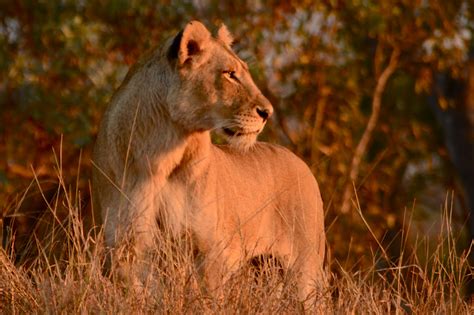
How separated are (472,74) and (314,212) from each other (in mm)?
6448

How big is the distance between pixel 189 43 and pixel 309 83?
19.4 feet

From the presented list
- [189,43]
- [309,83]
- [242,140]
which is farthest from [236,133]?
[309,83]

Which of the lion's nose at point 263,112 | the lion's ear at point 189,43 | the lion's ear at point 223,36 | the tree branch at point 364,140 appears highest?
the lion's ear at point 189,43

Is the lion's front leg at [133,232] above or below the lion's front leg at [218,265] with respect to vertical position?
above

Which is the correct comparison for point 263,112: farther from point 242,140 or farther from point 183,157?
point 183,157

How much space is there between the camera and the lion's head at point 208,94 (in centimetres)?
598

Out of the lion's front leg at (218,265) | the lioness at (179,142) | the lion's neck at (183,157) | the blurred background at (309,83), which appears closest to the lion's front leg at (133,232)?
the lioness at (179,142)

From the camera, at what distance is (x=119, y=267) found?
5.44 metres

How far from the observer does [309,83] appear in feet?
39.1

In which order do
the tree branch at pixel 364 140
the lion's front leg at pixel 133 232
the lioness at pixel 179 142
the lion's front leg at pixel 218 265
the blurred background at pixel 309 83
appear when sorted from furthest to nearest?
the tree branch at pixel 364 140
the blurred background at pixel 309 83
the lioness at pixel 179 142
the lion's front leg at pixel 218 265
the lion's front leg at pixel 133 232

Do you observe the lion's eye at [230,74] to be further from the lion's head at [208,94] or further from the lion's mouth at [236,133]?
the lion's mouth at [236,133]

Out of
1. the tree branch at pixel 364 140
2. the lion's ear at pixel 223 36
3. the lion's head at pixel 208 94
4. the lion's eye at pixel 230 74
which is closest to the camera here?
the lion's head at pixel 208 94

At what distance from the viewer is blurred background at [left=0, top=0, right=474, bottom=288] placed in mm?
9727

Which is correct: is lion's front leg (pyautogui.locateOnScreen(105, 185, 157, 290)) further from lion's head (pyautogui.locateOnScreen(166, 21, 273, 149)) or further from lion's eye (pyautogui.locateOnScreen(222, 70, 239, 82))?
lion's eye (pyautogui.locateOnScreen(222, 70, 239, 82))
